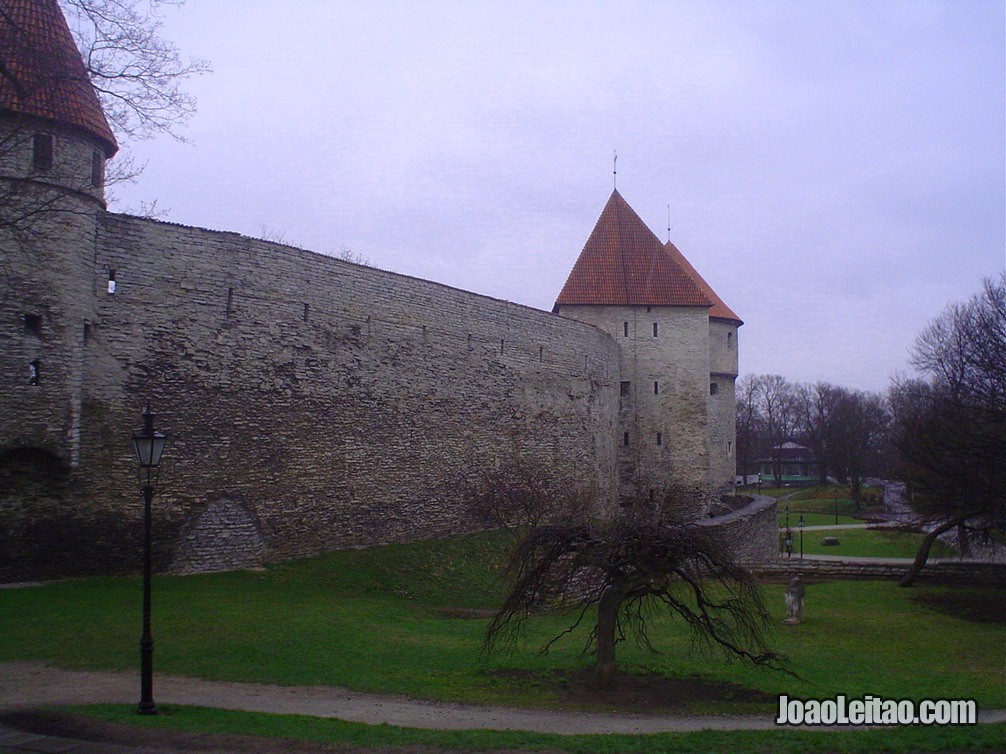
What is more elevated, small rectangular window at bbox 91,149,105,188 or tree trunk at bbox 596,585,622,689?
small rectangular window at bbox 91,149,105,188

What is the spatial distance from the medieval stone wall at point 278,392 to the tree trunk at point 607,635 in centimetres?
852

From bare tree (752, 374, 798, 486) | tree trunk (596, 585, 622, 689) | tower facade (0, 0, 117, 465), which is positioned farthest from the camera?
bare tree (752, 374, 798, 486)

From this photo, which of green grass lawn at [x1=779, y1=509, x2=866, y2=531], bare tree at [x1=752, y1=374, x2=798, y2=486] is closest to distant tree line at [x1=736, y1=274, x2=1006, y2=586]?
green grass lawn at [x1=779, y1=509, x2=866, y2=531]

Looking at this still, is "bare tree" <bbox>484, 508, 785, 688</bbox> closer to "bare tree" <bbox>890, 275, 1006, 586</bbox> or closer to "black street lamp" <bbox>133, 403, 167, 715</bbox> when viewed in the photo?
"black street lamp" <bbox>133, 403, 167, 715</bbox>

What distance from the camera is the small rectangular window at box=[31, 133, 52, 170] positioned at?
1391 cm

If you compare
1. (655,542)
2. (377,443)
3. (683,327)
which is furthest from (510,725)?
(683,327)

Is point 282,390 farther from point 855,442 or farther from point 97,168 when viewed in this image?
point 855,442

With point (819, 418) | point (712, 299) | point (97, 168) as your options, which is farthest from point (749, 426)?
point (97, 168)

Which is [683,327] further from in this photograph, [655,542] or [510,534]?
[655,542]

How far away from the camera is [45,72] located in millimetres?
10320

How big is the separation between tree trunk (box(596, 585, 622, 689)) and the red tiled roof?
27.4ft

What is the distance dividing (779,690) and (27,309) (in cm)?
1187

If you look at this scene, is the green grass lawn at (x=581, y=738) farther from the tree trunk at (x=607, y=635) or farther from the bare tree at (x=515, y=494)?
the bare tree at (x=515, y=494)

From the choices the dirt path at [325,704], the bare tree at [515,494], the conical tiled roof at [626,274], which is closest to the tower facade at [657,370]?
the conical tiled roof at [626,274]
